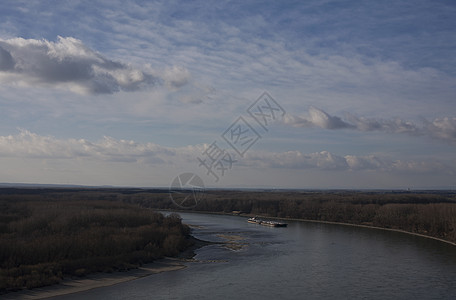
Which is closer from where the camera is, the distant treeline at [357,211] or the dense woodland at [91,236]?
the dense woodland at [91,236]

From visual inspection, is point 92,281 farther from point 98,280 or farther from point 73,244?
point 73,244

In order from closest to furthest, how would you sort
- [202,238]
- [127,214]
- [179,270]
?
[179,270]
[127,214]
[202,238]

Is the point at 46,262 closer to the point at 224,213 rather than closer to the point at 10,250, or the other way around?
the point at 10,250

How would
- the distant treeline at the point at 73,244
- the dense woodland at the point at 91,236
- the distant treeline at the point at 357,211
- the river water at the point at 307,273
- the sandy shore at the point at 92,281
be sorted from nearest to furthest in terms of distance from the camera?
the sandy shore at the point at 92,281 → the river water at the point at 307,273 → the distant treeline at the point at 73,244 → the dense woodland at the point at 91,236 → the distant treeline at the point at 357,211

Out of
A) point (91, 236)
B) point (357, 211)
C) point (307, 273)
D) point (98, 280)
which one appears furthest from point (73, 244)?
point (357, 211)

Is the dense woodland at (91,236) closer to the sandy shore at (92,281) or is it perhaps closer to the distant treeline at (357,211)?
the distant treeline at (357,211)

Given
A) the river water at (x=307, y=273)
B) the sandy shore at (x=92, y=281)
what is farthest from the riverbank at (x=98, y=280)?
the river water at (x=307, y=273)

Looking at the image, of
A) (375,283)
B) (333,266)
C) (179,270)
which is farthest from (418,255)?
(179,270)
